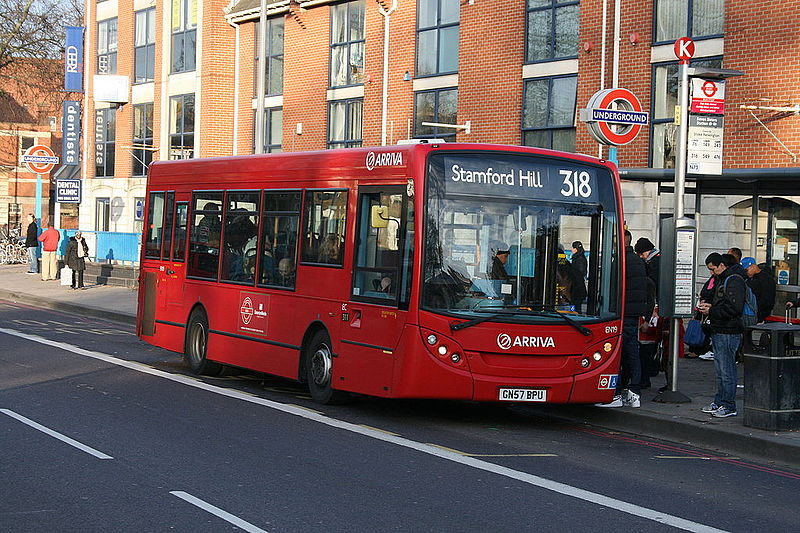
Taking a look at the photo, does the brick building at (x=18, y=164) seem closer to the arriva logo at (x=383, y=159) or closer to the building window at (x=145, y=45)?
the building window at (x=145, y=45)

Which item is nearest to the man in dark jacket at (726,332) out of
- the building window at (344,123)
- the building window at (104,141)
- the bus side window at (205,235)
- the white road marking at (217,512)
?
the white road marking at (217,512)

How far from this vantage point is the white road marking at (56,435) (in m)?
9.58

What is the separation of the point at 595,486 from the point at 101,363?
31.4 ft

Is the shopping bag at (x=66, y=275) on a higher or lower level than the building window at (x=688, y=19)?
lower

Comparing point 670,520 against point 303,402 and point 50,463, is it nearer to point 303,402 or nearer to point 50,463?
point 50,463

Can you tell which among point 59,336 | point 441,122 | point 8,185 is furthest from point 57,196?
point 8,185

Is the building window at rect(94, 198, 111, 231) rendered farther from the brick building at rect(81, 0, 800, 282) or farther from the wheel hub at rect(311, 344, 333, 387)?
the wheel hub at rect(311, 344, 333, 387)

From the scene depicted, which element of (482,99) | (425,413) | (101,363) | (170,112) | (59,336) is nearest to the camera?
(425,413)

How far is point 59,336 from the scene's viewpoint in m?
20.8

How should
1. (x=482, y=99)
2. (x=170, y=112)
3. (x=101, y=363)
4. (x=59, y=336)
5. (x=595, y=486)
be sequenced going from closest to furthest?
(x=595, y=486) < (x=101, y=363) < (x=59, y=336) < (x=482, y=99) < (x=170, y=112)

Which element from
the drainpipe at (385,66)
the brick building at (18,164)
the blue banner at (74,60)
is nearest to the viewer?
the drainpipe at (385,66)

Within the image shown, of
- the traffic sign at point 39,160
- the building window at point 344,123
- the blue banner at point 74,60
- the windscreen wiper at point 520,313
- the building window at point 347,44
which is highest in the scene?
the blue banner at point 74,60

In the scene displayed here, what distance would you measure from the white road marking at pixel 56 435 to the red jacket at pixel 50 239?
85.3ft

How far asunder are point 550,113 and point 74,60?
26.5 metres
